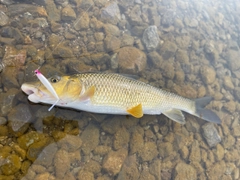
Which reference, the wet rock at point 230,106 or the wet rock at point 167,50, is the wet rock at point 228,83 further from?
the wet rock at point 167,50

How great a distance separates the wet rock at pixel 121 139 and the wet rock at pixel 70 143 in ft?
1.82

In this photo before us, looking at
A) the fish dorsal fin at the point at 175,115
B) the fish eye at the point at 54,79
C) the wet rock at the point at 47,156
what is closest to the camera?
the fish eye at the point at 54,79

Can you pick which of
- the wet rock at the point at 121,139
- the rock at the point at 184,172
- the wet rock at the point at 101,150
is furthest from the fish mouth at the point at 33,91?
the rock at the point at 184,172

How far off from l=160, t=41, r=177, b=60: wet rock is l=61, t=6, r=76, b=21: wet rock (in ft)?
5.65

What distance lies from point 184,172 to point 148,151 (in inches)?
27.2

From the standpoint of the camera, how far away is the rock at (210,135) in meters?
4.03

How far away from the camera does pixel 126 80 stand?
3.31 metres

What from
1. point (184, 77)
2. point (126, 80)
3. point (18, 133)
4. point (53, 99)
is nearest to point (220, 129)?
point (184, 77)

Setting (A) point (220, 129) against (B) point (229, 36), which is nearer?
(A) point (220, 129)

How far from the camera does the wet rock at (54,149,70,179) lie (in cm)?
306

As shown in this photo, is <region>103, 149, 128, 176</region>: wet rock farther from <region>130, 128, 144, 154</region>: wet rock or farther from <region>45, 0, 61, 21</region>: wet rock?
<region>45, 0, 61, 21</region>: wet rock

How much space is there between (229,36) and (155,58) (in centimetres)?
224

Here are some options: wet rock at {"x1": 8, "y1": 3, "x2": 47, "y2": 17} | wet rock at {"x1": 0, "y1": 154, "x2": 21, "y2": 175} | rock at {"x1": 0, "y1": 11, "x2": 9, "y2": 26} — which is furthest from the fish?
wet rock at {"x1": 8, "y1": 3, "x2": 47, "y2": 17}

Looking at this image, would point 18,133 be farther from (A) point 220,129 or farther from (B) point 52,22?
(A) point 220,129
